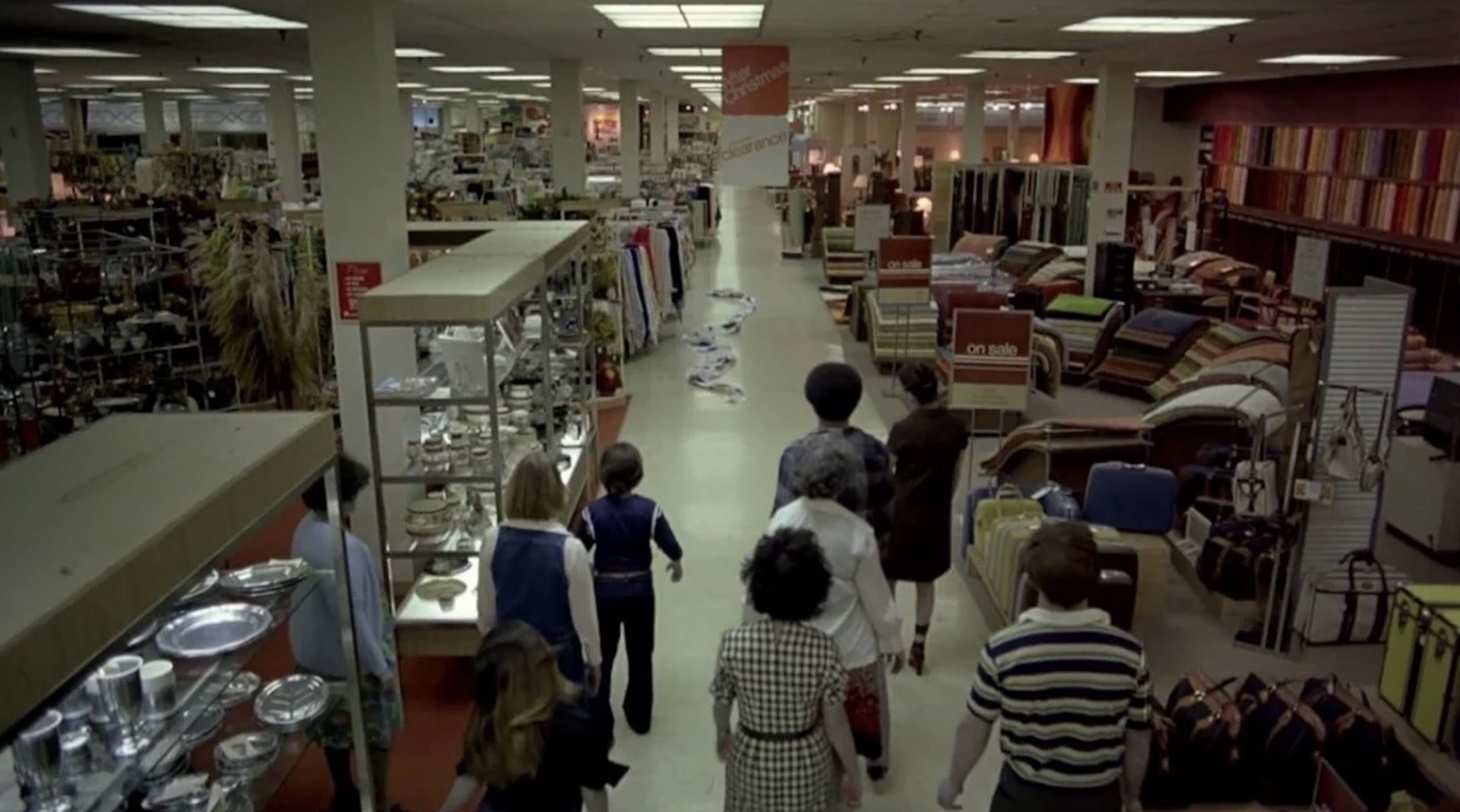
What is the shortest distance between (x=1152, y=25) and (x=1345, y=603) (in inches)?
176

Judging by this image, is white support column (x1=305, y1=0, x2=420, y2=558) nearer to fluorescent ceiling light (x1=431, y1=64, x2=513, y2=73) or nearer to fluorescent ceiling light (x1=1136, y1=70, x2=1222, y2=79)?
fluorescent ceiling light (x1=431, y1=64, x2=513, y2=73)

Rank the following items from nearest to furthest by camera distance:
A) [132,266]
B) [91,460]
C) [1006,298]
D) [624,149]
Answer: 1. [91,460]
2. [132,266]
3. [1006,298]
4. [624,149]

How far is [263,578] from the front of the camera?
277 centimetres

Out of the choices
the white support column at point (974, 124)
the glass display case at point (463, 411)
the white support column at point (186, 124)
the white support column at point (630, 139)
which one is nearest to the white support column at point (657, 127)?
the white support column at point (630, 139)

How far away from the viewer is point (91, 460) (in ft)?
6.80

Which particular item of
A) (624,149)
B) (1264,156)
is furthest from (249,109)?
(1264,156)

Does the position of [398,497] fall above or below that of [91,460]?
below

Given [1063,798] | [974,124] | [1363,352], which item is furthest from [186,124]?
[1063,798]

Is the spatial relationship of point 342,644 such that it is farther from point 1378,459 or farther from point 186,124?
point 186,124

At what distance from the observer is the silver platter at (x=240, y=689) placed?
8.91 feet

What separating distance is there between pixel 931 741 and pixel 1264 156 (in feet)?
50.3

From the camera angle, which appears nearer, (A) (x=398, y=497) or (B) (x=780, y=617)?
(B) (x=780, y=617)

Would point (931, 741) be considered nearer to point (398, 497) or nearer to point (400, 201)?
point (398, 497)

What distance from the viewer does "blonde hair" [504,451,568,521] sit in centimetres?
379
